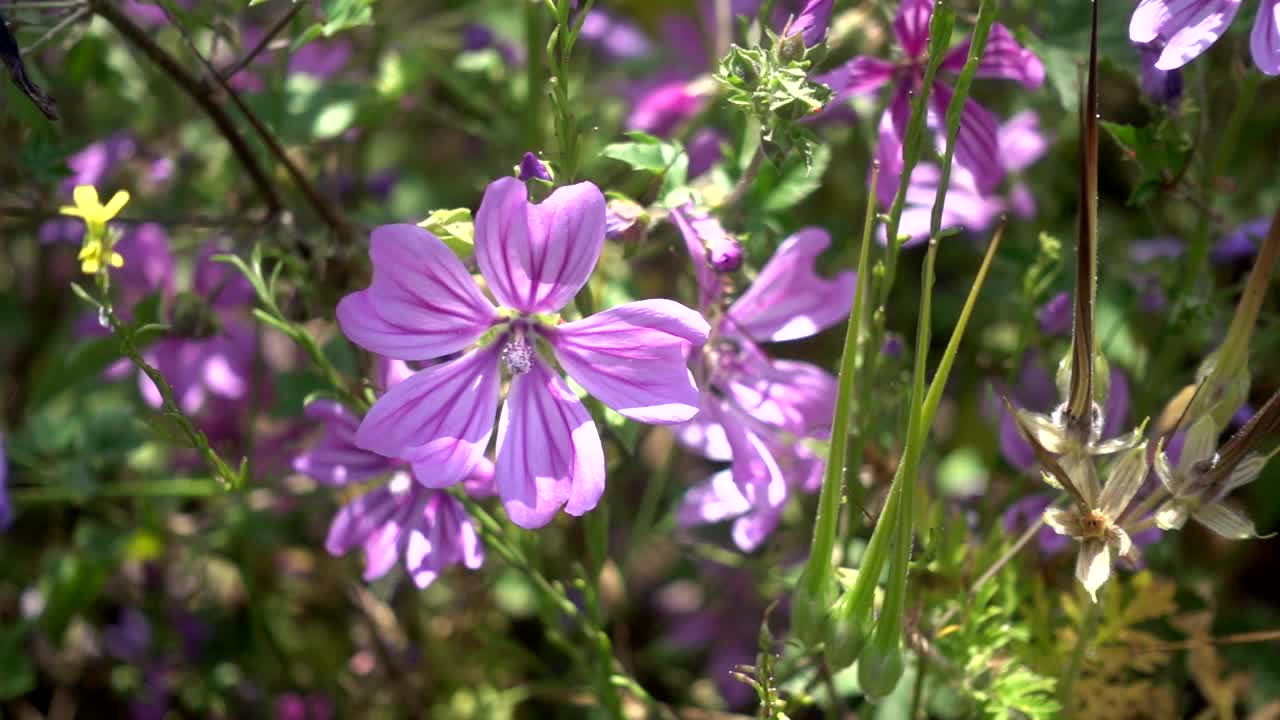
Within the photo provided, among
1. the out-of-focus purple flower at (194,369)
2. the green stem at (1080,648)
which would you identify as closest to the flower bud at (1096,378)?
the green stem at (1080,648)

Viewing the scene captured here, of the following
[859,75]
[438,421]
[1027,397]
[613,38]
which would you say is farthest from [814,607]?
[613,38]

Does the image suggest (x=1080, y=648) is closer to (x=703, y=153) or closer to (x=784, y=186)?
(x=784, y=186)

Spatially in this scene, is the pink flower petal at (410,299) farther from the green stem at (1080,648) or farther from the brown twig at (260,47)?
the green stem at (1080,648)

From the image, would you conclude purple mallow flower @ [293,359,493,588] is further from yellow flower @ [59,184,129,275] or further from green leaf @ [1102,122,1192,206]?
green leaf @ [1102,122,1192,206]

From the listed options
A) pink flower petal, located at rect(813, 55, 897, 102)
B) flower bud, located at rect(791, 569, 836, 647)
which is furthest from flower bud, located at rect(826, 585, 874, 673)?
pink flower petal, located at rect(813, 55, 897, 102)

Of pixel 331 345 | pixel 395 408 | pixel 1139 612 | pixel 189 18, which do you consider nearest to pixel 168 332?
pixel 331 345
